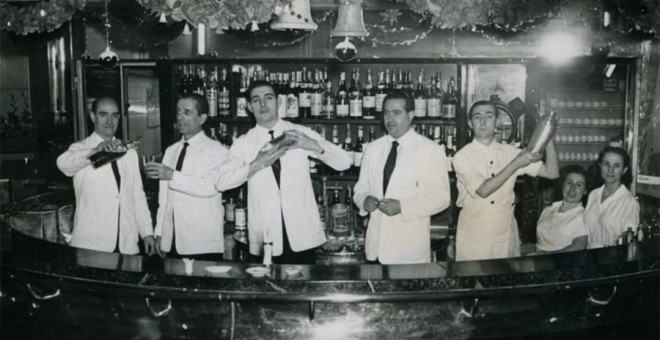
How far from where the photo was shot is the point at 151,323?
2.72 m

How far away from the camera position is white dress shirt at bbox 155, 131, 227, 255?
12.6ft

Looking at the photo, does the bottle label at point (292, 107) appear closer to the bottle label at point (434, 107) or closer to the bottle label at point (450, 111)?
the bottle label at point (434, 107)

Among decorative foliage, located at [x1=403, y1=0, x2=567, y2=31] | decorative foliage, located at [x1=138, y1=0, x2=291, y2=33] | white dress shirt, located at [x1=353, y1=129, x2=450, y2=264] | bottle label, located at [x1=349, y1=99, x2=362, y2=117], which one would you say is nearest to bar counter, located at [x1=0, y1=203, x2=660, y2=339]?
white dress shirt, located at [x1=353, y1=129, x2=450, y2=264]

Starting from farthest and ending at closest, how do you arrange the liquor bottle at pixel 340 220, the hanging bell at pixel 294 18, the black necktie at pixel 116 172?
the liquor bottle at pixel 340 220, the black necktie at pixel 116 172, the hanging bell at pixel 294 18

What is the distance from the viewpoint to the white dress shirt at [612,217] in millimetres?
3629

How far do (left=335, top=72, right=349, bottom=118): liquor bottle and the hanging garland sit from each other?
2.11m

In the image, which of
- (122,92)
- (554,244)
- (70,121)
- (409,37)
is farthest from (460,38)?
(70,121)

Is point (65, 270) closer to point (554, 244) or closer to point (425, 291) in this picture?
point (425, 291)

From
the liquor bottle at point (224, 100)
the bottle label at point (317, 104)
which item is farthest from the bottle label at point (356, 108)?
the liquor bottle at point (224, 100)

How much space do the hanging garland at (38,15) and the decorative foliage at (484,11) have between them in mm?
2558

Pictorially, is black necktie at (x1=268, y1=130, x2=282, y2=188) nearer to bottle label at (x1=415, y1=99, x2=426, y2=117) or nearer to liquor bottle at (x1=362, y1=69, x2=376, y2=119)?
liquor bottle at (x1=362, y1=69, x2=376, y2=119)

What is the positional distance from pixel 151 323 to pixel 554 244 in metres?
2.36

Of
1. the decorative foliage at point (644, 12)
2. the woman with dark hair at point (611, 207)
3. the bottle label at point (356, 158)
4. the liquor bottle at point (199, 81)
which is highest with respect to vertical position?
the decorative foliage at point (644, 12)

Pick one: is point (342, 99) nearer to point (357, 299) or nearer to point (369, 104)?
point (369, 104)
